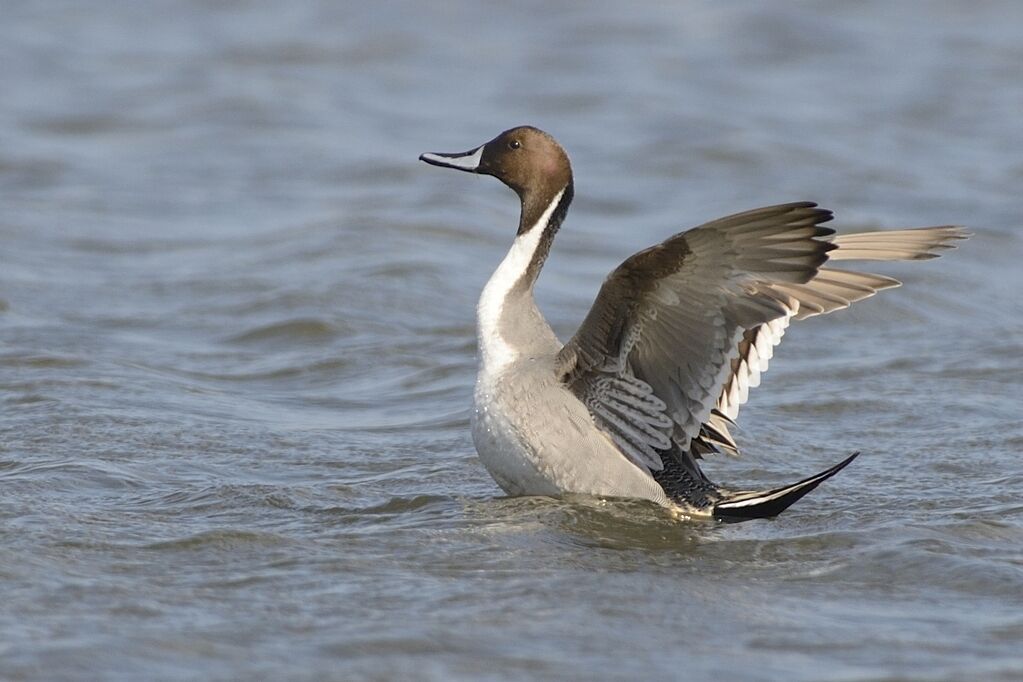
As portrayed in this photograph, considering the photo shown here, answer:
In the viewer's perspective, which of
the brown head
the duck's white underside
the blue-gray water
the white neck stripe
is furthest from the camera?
the brown head

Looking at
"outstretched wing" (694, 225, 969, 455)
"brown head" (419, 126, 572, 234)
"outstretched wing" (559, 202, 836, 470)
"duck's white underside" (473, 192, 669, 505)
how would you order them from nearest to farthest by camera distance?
1. "outstretched wing" (559, 202, 836, 470)
2. "outstretched wing" (694, 225, 969, 455)
3. "duck's white underside" (473, 192, 669, 505)
4. "brown head" (419, 126, 572, 234)

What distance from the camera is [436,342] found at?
896 cm

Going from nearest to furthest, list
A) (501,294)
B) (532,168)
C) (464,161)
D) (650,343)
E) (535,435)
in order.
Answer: (650,343), (535,435), (501,294), (532,168), (464,161)

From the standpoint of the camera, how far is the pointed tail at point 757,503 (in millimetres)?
5680

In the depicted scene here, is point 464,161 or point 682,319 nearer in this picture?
point 682,319

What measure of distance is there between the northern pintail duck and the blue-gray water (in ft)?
0.55

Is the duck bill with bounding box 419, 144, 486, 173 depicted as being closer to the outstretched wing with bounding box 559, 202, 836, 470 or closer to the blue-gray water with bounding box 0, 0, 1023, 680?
the outstretched wing with bounding box 559, 202, 836, 470

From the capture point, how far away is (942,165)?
13258 millimetres

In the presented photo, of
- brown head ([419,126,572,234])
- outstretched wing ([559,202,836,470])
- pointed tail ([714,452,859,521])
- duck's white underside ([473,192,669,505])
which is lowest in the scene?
pointed tail ([714,452,859,521])

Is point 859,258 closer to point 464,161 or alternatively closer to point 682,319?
point 682,319

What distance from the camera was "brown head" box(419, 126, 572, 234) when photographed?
20.5 feet

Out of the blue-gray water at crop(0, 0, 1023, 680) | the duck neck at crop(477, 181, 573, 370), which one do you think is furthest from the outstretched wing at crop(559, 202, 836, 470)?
the blue-gray water at crop(0, 0, 1023, 680)

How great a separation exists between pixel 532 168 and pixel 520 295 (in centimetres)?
53

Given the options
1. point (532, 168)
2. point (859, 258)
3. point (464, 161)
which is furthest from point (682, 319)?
point (464, 161)
